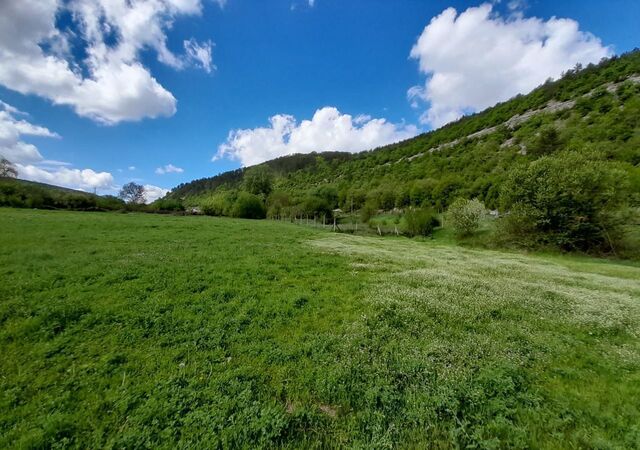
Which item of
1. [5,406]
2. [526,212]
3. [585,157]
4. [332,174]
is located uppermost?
[332,174]

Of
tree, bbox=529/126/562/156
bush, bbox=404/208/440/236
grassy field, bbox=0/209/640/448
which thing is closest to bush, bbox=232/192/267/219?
bush, bbox=404/208/440/236

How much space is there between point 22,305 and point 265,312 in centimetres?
778

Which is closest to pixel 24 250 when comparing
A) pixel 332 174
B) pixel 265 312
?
pixel 265 312

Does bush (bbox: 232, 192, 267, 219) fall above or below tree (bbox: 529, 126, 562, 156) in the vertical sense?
below

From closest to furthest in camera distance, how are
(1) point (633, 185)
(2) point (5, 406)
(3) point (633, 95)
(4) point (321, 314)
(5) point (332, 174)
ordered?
(2) point (5, 406)
(4) point (321, 314)
(1) point (633, 185)
(3) point (633, 95)
(5) point (332, 174)

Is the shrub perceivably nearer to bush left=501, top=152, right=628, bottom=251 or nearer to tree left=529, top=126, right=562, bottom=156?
bush left=501, top=152, right=628, bottom=251

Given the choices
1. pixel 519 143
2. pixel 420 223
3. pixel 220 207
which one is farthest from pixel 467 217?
pixel 220 207

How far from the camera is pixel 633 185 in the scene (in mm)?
33188

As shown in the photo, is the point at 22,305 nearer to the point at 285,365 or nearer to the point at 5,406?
the point at 5,406

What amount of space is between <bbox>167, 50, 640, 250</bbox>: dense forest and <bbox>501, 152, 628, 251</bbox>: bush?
0.35 feet

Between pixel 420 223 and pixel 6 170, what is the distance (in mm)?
122247

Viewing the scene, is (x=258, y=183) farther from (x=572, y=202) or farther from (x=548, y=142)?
(x=572, y=202)

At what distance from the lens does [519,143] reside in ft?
301

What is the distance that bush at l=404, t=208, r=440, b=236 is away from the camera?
58188 mm
